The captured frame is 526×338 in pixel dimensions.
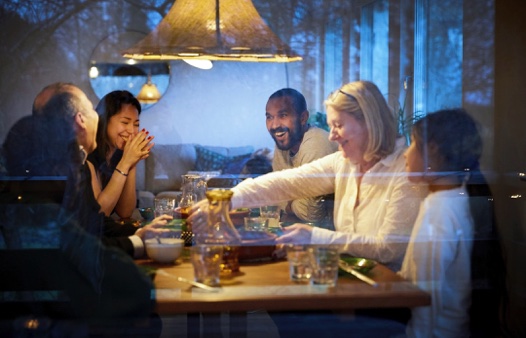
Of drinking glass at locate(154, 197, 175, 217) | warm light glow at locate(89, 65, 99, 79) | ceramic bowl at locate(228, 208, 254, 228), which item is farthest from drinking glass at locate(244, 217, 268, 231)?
warm light glow at locate(89, 65, 99, 79)

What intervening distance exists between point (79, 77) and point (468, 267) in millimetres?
1338

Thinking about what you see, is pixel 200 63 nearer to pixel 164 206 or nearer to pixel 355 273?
pixel 164 206

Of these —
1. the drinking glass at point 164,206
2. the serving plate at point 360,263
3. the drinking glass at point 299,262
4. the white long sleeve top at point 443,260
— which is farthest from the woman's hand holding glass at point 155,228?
the white long sleeve top at point 443,260

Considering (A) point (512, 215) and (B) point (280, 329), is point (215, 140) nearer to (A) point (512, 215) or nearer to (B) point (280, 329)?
(B) point (280, 329)

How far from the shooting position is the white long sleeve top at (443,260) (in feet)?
7.73

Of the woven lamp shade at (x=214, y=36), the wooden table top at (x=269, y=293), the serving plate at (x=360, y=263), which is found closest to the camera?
the wooden table top at (x=269, y=293)

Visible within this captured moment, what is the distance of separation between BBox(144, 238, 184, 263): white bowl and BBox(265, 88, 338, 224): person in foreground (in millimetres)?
382

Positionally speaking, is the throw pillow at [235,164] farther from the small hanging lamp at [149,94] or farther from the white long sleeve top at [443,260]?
the white long sleeve top at [443,260]

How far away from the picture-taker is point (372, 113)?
2.36m

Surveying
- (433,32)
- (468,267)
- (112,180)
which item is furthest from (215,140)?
(468,267)

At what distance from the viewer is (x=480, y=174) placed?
8.34 feet

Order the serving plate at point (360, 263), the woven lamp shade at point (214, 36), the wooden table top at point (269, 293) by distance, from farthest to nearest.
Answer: the woven lamp shade at point (214, 36)
the serving plate at point (360, 263)
the wooden table top at point (269, 293)

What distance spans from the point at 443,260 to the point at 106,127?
1114 millimetres

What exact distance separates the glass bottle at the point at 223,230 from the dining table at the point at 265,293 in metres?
0.05
